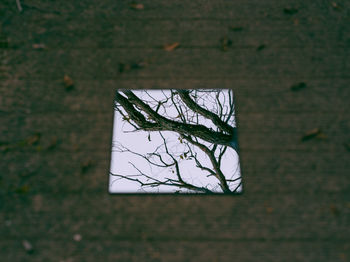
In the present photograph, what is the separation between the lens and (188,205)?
71.8 inches

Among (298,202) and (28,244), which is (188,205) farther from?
(28,244)

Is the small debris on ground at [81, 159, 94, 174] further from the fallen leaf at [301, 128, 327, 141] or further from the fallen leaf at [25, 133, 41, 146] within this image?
the fallen leaf at [301, 128, 327, 141]

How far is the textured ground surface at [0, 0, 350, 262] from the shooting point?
1.75 metres
